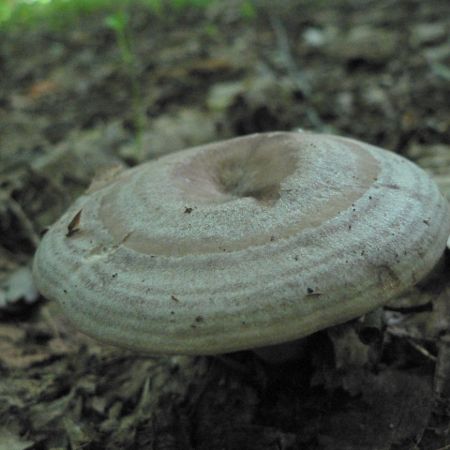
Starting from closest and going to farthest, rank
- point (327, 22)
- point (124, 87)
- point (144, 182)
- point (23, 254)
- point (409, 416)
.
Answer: point (409, 416), point (144, 182), point (23, 254), point (124, 87), point (327, 22)

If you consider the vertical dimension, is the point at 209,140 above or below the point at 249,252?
below

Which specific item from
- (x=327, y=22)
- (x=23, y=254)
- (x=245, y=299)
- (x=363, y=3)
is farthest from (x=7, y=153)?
(x=363, y=3)

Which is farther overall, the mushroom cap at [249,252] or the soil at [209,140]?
the soil at [209,140]

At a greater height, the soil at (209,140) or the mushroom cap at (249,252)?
the mushroom cap at (249,252)

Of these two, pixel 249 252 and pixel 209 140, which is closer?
pixel 249 252

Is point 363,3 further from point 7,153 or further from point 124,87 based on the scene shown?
point 7,153
